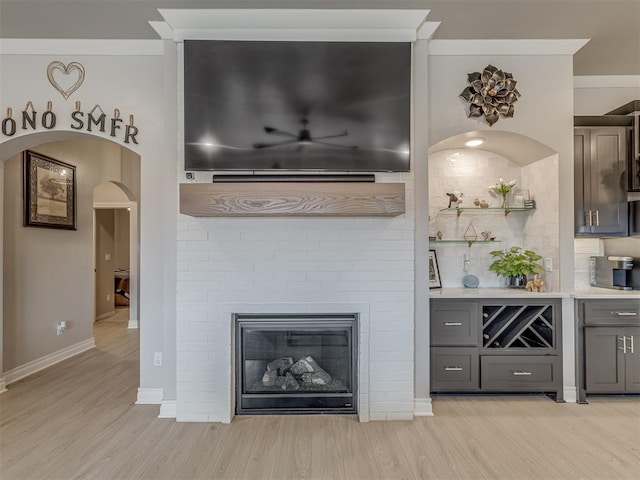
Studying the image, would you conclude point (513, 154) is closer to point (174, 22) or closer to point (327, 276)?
point (327, 276)

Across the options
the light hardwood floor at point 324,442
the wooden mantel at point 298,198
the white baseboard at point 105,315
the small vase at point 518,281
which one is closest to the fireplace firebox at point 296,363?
the light hardwood floor at point 324,442

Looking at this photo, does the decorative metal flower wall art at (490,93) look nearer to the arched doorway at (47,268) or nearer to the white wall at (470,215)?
the white wall at (470,215)

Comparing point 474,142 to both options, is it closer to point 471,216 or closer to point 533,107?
point 533,107

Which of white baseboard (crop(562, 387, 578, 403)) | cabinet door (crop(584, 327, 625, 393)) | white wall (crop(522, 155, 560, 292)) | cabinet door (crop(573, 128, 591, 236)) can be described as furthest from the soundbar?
white baseboard (crop(562, 387, 578, 403))

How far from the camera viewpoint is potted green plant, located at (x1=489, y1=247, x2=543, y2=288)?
9.88 feet

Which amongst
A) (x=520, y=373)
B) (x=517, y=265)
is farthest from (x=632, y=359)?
(x=517, y=265)

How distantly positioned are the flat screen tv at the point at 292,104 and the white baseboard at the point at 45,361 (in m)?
2.76

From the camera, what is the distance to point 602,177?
3.03m

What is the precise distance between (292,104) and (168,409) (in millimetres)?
2451

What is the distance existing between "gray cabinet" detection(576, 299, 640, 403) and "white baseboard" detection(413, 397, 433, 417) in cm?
128

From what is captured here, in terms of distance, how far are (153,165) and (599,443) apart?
3751mm

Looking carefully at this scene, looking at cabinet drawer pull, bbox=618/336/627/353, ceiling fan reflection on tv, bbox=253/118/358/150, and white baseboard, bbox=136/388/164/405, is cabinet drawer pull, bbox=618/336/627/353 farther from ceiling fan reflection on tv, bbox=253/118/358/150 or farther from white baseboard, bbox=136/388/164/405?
white baseboard, bbox=136/388/164/405

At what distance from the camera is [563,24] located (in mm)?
2641

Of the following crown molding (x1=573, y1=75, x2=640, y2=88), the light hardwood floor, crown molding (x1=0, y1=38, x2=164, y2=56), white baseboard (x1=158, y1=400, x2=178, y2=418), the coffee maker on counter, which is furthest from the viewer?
crown molding (x1=573, y1=75, x2=640, y2=88)
